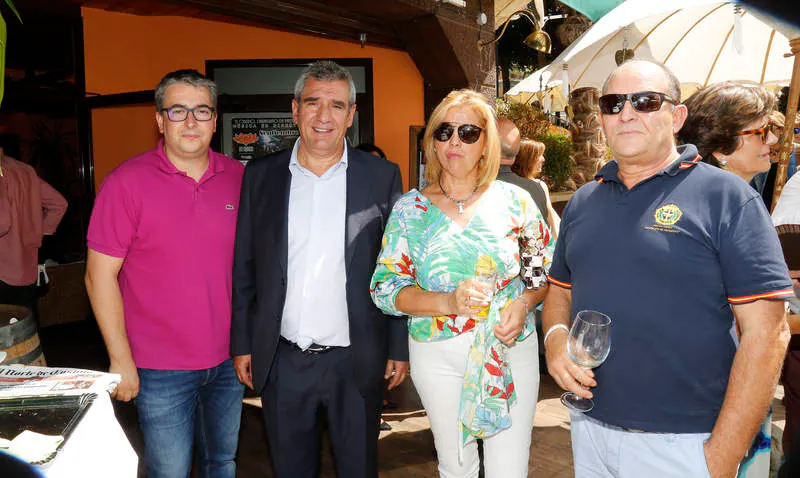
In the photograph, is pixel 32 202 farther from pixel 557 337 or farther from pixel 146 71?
pixel 557 337

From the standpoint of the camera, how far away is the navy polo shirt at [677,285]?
1.52m

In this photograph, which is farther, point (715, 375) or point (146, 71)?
point (146, 71)

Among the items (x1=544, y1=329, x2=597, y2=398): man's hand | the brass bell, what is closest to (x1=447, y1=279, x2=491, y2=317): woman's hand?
(x1=544, y1=329, x2=597, y2=398): man's hand

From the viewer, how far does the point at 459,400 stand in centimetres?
215

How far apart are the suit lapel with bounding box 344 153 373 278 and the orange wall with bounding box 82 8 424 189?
4.40m

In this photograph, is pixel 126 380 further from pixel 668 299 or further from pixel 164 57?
pixel 164 57

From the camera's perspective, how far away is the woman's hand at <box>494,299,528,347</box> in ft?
6.57

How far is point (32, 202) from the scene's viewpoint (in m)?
4.63

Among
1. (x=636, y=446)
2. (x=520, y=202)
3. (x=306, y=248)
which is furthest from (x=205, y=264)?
(x=636, y=446)

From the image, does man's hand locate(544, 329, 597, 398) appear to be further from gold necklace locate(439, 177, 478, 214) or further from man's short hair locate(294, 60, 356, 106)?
man's short hair locate(294, 60, 356, 106)

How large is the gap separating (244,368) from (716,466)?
175 centimetres

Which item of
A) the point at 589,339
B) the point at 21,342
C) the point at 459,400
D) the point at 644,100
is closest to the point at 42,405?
the point at 21,342

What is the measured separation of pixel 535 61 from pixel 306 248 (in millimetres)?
18326

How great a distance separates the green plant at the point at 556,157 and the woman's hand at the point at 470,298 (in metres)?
6.61
